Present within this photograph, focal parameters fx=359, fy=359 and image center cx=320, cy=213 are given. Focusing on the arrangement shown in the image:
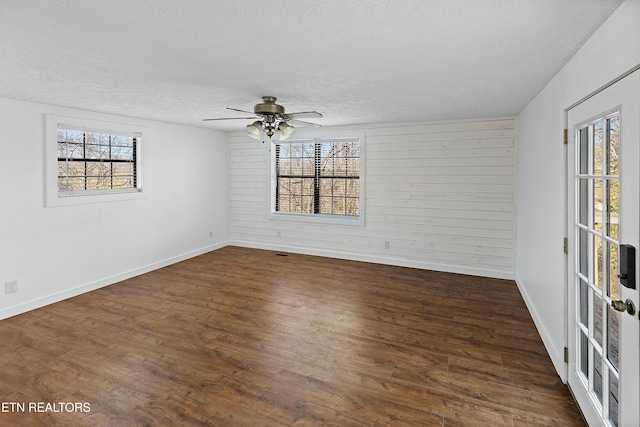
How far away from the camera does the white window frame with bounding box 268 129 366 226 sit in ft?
19.8

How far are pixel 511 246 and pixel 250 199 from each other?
15.1 feet

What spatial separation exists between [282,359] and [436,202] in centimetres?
363

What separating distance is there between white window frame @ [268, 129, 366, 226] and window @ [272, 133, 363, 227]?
0.8 inches

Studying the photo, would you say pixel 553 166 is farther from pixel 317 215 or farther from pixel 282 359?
pixel 317 215

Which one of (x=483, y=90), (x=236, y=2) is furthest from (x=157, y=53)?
(x=483, y=90)

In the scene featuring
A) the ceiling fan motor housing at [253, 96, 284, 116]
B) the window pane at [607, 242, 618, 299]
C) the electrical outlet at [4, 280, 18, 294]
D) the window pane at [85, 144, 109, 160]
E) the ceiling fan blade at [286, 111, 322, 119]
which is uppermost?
the ceiling fan motor housing at [253, 96, 284, 116]

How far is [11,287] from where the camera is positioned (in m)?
3.82

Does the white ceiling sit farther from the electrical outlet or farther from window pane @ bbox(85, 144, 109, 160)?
the electrical outlet

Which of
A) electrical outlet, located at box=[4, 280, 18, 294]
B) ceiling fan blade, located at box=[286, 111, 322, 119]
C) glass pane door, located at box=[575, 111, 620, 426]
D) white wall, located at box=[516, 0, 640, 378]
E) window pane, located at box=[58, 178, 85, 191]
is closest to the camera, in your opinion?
white wall, located at box=[516, 0, 640, 378]

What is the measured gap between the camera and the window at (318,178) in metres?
6.27

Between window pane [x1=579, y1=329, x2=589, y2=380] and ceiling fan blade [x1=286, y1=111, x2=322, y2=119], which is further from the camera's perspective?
ceiling fan blade [x1=286, y1=111, x2=322, y2=119]

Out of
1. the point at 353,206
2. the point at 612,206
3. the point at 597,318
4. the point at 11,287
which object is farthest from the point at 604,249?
the point at 11,287

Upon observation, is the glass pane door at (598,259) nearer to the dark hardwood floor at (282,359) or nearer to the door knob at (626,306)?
the door knob at (626,306)

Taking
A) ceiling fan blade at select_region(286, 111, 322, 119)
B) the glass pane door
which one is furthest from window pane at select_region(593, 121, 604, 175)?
ceiling fan blade at select_region(286, 111, 322, 119)
